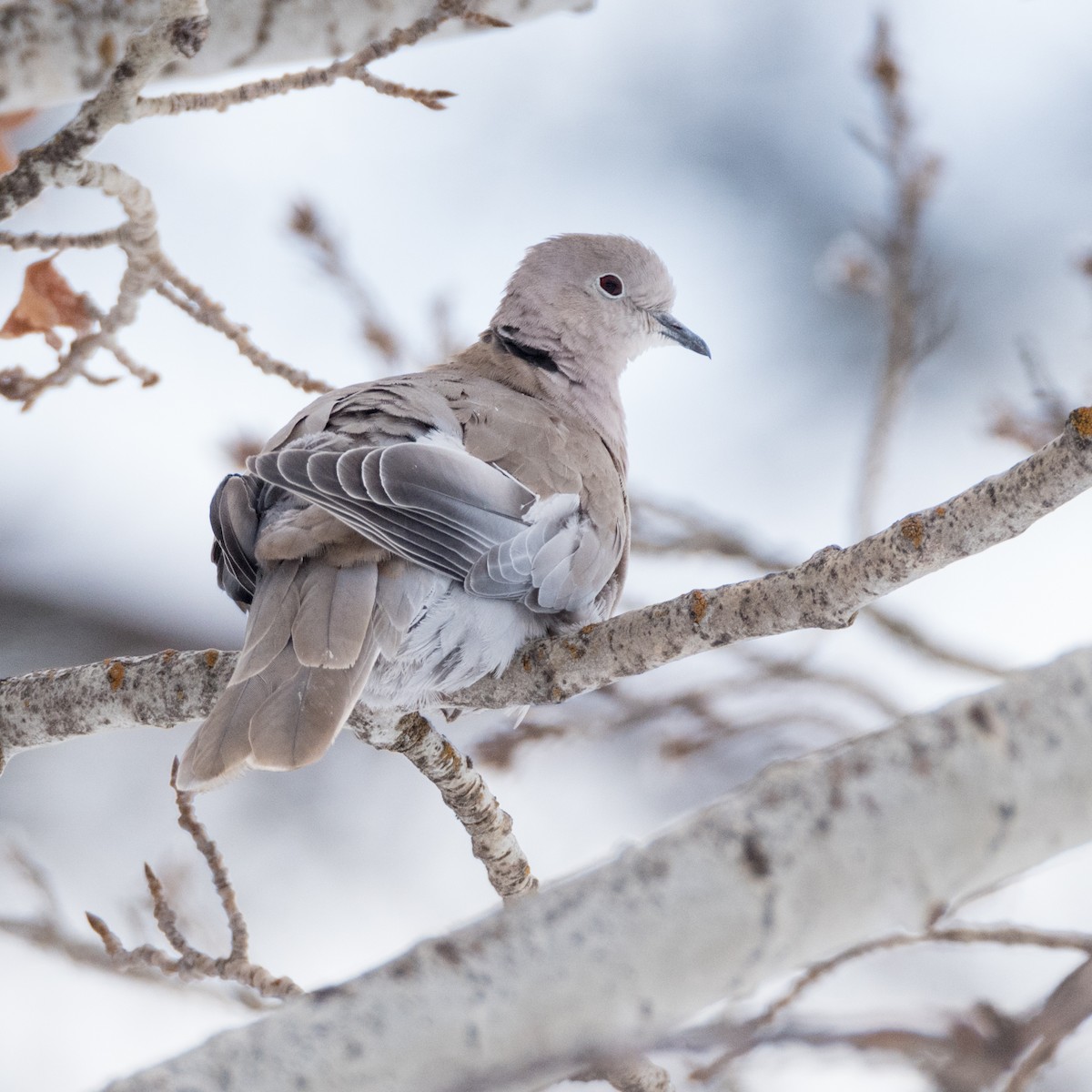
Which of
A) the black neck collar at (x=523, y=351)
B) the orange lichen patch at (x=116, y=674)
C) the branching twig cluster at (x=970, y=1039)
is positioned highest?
the black neck collar at (x=523, y=351)

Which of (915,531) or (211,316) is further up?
(211,316)

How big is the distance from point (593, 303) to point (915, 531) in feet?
5.54

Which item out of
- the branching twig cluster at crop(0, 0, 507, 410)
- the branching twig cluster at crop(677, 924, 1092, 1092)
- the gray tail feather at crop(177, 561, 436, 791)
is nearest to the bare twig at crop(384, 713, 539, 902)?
the gray tail feather at crop(177, 561, 436, 791)

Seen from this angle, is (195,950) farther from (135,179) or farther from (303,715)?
(135,179)

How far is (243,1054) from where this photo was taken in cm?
74

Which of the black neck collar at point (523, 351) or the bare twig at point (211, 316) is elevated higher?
the black neck collar at point (523, 351)

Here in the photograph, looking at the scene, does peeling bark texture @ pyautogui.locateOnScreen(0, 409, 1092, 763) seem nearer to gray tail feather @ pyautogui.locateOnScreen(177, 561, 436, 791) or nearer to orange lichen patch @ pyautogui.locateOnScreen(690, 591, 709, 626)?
orange lichen patch @ pyautogui.locateOnScreen(690, 591, 709, 626)

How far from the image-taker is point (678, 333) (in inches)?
→ 121

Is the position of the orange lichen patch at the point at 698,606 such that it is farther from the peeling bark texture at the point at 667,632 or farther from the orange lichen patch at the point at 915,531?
the orange lichen patch at the point at 915,531

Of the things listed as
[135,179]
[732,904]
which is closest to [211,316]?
[135,179]

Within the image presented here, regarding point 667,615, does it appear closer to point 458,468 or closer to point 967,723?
→ point 458,468

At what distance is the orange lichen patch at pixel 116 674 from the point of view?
6.31ft

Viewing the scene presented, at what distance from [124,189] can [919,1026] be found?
1.73m

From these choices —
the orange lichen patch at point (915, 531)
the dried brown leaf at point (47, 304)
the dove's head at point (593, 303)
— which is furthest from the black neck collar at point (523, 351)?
the orange lichen patch at point (915, 531)
